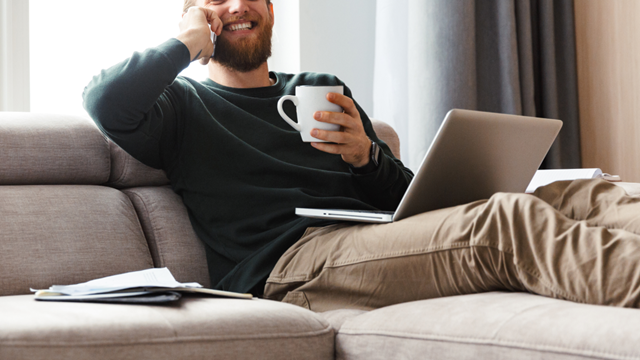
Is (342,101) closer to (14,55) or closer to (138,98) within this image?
(138,98)

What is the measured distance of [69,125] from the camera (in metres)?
1.61

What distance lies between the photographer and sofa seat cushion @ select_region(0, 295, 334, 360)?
2.94ft

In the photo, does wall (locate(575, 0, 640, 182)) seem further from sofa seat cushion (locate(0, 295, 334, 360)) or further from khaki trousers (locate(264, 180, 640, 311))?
sofa seat cushion (locate(0, 295, 334, 360))

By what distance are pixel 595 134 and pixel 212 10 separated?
1.89m

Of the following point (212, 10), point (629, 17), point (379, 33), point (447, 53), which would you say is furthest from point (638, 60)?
point (212, 10)

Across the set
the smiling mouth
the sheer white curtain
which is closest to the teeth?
the smiling mouth

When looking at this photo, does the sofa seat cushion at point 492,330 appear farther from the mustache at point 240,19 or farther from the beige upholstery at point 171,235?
the mustache at point 240,19

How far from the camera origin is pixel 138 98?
143cm

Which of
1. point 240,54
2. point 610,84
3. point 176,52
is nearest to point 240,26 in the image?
point 240,54

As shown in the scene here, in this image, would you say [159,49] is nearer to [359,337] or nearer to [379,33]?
[359,337]

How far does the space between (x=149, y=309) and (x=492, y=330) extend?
533 mm

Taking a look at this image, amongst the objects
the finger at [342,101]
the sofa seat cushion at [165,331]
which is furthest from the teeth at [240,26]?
the sofa seat cushion at [165,331]

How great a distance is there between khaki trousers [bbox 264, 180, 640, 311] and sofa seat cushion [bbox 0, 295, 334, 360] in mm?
137

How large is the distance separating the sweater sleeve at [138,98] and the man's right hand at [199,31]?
44 mm
